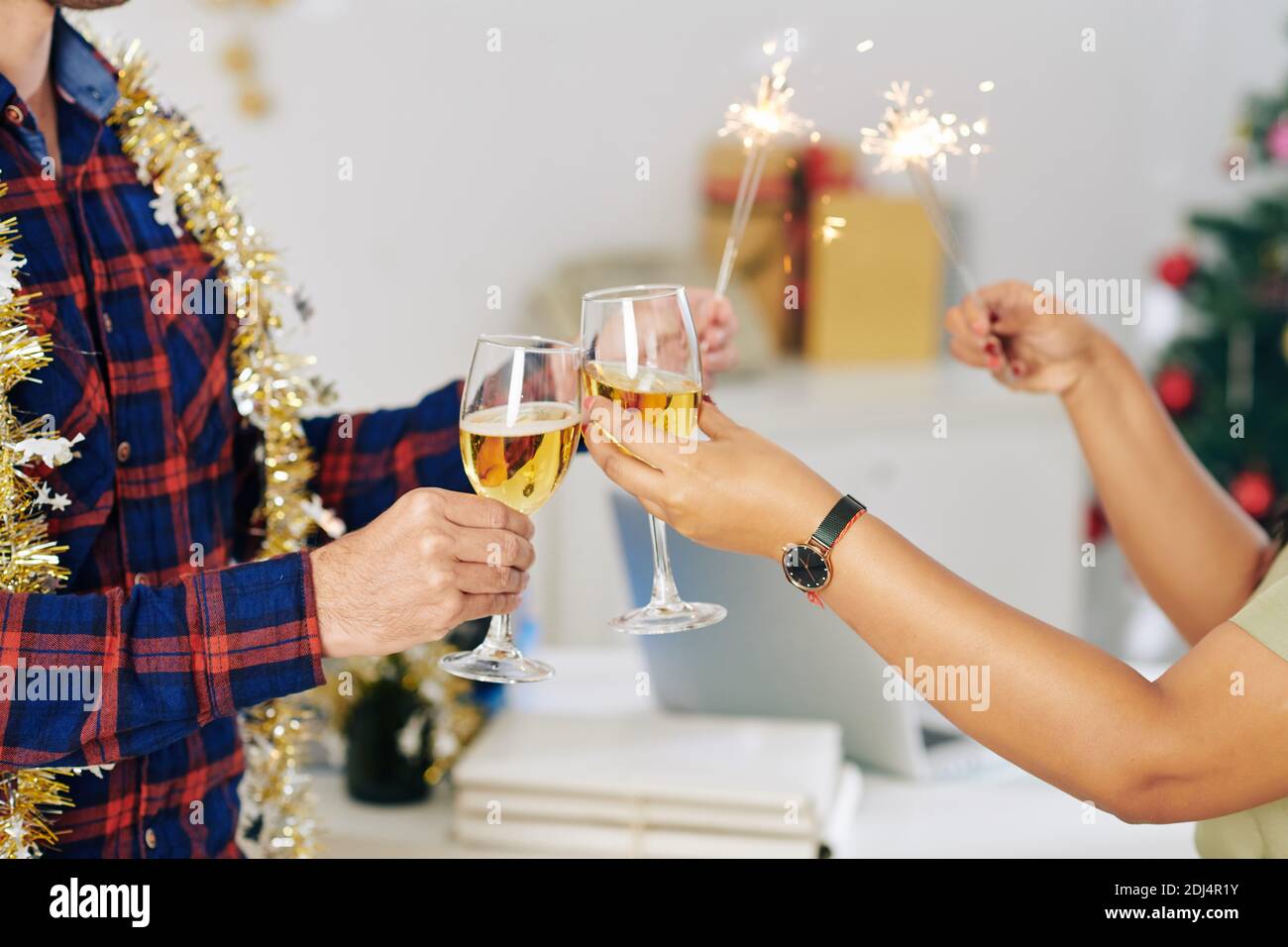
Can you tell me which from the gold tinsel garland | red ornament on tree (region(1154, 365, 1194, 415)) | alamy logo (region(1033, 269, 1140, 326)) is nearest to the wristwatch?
the gold tinsel garland

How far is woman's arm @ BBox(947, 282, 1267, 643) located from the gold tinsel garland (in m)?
0.91

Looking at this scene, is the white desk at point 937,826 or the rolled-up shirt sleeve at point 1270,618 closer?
the rolled-up shirt sleeve at point 1270,618

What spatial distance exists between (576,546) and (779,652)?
155 centimetres

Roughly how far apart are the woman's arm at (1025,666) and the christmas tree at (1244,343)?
2.33m

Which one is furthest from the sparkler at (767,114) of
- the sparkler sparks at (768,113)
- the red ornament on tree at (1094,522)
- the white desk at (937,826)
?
the red ornament on tree at (1094,522)

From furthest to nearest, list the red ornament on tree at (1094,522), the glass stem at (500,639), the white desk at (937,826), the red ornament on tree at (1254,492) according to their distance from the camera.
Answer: the red ornament on tree at (1094,522)
the red ornament on tree at (1254,492)
the white desk at (937,826)
the glass stem at (500,639)

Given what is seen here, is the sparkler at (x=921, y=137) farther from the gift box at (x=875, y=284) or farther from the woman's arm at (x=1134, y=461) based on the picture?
the gift box at (x=875, y=284)

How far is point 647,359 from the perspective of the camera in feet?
3.27

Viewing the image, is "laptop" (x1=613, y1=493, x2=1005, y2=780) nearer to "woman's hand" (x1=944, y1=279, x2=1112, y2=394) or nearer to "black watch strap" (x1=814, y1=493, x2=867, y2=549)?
"woman's hand" (x1=944, y1=279, x2=1112, y2=394)

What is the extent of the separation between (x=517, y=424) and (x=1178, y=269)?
278cm

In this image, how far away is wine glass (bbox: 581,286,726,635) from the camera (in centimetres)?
100

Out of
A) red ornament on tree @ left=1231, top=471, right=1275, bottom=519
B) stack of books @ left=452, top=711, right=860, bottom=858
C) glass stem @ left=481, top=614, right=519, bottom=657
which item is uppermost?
glass stem @ left=481, top=614, right=519, bottom=657

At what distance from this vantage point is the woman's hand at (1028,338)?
140cm

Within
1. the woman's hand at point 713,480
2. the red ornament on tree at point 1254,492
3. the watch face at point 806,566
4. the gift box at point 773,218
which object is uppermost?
the gift box at point 773,218
